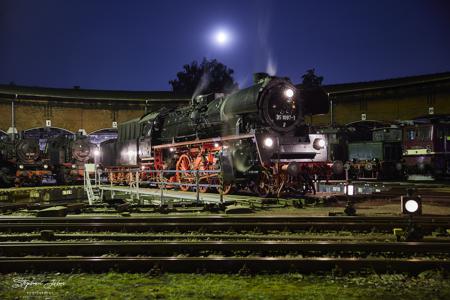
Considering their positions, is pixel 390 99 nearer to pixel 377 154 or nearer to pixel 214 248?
pixel 377 154

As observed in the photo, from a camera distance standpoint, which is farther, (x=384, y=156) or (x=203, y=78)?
(x=203, y=78)

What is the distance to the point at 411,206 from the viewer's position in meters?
5.79

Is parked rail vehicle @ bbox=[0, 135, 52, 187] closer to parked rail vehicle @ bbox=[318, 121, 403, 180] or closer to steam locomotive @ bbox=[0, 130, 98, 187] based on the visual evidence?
steam locomotive @ bbox=[0, 130, 98, 187]

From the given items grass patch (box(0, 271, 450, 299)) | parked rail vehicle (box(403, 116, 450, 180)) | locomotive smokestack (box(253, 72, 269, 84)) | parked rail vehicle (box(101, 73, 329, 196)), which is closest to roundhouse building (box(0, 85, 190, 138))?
parked rail vehicle (box(403, 116, 450, 180))

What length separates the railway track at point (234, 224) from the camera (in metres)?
7.38

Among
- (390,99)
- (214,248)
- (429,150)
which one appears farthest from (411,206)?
(390,99)

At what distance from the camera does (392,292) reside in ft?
14.1

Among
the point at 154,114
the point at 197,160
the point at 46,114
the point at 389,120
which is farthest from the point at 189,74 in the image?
the point at 197,160

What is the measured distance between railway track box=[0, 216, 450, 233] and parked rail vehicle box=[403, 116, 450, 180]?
15.9 meters

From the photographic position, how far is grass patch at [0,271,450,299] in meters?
4.28

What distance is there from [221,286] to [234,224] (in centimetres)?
298

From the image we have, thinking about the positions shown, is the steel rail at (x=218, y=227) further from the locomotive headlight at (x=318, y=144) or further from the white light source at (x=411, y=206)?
the locomotive headlight at (x=318, y=144)

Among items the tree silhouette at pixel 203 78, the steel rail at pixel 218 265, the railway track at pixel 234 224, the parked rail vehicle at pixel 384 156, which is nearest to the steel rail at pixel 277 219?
the railway track at pixel 234 224

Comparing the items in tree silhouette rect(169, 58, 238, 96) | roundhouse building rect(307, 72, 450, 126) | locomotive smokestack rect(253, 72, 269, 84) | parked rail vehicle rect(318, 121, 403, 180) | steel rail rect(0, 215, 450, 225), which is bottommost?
steel rail rect(0, 215, 450, 225)
